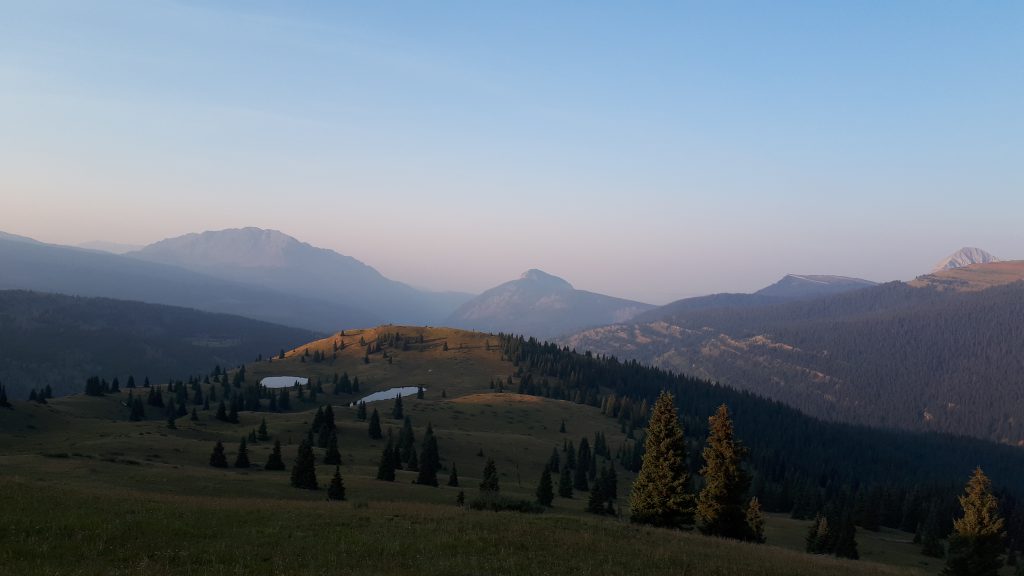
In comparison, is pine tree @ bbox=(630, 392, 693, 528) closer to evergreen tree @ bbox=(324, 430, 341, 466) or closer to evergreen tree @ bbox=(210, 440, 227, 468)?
evergreen tree @ bbox=(324, 430, 341, 466)

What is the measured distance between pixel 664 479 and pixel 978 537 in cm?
3075

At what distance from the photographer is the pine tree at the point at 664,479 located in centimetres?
4294

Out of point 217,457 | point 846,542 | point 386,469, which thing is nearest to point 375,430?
point 217,457

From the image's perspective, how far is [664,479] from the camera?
43.4 m

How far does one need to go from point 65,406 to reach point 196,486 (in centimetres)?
12144

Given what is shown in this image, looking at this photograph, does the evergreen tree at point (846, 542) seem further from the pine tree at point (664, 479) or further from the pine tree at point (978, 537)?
the pine tree at point (664, 479)

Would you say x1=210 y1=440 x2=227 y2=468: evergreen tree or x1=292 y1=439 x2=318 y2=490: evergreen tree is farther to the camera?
x1=210 y1=440 x2=227 y2=468: evergreen tree

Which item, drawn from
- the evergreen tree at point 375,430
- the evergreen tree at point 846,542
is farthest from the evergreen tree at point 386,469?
the evergreen tree at point 846,542

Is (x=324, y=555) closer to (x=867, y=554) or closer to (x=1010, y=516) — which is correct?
(x=867, y=554)

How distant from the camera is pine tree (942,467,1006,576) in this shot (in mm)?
48938

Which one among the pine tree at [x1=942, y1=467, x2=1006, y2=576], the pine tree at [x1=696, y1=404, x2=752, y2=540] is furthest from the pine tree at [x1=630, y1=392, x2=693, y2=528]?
the pine tree at [x1=942, y1=467, x2=1006, y2=576]

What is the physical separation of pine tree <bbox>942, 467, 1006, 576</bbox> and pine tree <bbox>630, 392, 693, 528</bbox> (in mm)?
26862

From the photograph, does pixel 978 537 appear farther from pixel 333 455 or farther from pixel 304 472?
pixel 333 455

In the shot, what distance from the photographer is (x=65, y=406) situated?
136 meters
